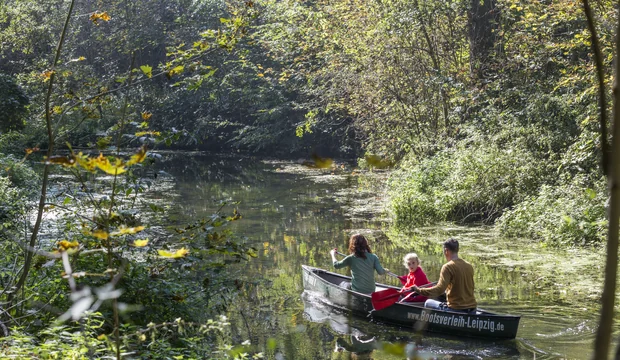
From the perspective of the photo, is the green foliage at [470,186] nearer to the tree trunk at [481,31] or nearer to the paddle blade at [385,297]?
the tree trunk at [481,31]

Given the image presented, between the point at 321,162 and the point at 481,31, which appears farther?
the point at 481,31

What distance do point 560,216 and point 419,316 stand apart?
178 inches

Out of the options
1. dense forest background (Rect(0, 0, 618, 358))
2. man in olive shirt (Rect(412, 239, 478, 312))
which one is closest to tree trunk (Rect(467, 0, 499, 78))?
dense forest background (Rect(0, 0, 618, 358))

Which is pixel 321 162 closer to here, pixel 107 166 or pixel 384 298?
pixel 107 166

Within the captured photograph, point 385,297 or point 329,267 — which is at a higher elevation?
point 385,297

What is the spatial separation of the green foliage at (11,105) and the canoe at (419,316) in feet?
36.6

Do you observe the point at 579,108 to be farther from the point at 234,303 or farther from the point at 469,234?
the point at 234,303

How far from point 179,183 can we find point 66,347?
64.4 feet

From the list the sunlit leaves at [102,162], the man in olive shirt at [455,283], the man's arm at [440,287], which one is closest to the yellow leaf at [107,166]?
the sunlit leaves at [102,162]

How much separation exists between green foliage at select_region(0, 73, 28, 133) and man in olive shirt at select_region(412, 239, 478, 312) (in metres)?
13.5

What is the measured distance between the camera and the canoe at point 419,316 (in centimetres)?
764

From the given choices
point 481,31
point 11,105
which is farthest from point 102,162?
point 11,105

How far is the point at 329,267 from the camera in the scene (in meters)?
11.8

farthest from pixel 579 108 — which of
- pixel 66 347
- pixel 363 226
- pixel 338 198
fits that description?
pixel 66 347
